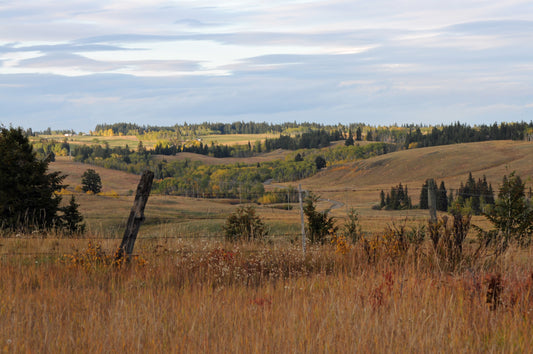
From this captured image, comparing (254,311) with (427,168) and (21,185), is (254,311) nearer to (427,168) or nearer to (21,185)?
(21,185)

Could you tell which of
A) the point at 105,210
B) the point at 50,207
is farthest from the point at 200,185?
the point at 50,207

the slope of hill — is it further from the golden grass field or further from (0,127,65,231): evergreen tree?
the golden grass field

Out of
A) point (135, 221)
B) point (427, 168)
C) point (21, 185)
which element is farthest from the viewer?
point (427, 168)

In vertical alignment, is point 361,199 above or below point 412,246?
below

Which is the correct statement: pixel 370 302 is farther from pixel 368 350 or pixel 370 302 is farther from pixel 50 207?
pixel 50 207

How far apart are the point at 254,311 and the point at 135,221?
4.23 meters

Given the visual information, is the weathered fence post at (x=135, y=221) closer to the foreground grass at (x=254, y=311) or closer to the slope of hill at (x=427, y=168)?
the foreground grass at (x=254, y=311)

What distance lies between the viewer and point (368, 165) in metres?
189

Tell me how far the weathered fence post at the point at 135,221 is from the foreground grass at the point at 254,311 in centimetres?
71

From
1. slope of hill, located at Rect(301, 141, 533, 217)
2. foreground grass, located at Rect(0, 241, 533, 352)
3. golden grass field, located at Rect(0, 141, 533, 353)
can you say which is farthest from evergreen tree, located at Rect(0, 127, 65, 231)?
slope of hill, located at Rect(301, 141, 533, 217)

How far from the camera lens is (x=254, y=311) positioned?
561 centimetres

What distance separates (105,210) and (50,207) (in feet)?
112

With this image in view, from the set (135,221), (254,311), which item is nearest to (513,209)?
(135,221)

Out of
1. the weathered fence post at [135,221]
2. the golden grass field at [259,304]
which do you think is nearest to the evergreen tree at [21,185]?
the golden grass field at [259,304]
